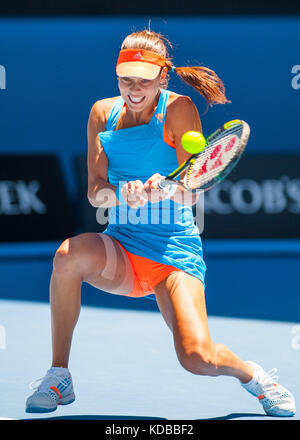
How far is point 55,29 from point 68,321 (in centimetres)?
409

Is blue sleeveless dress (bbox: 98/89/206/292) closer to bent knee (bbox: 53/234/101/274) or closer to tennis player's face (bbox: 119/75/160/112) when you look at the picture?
tennis player's face (bbox: 119/75/160/112)

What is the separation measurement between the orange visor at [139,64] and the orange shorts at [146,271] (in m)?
0.63

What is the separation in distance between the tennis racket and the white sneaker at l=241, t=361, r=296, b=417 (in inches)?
28.2

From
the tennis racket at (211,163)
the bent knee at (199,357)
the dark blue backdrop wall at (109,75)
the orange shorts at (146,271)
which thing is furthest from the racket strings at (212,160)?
the dark blue backdrop wall at (109,75)

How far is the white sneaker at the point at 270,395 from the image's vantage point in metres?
3.06

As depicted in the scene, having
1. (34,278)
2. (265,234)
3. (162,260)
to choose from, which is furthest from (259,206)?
(162,260)

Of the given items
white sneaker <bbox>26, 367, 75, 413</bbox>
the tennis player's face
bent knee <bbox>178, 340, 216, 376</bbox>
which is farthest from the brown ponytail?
white sneaker <bbox>26, 367, 75, 413</bbox>

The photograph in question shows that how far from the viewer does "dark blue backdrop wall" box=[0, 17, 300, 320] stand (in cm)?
668

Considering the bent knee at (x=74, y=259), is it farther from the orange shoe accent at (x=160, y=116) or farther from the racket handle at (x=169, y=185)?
the orange shoe accent at (x=160, y=116)

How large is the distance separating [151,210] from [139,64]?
0.54 metres

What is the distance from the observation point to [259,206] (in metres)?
6.73
